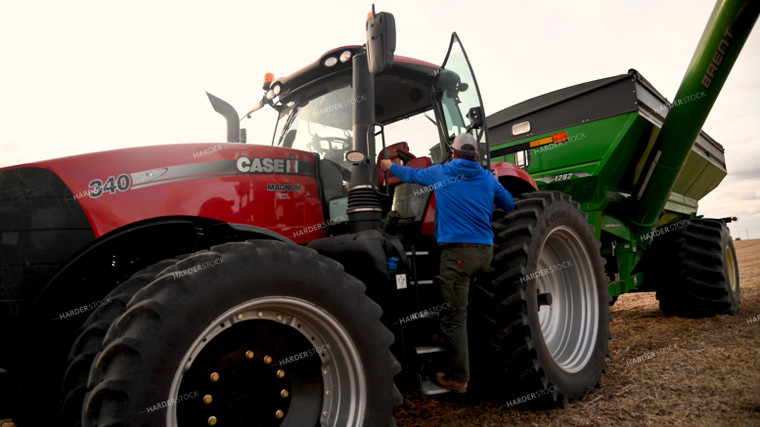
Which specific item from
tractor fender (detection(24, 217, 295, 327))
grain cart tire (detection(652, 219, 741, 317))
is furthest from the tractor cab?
grain cart tire (detection(652, 219, 741, 317))

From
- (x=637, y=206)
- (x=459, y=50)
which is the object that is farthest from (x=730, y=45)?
(x=459, y=50)

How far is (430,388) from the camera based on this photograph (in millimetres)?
2939

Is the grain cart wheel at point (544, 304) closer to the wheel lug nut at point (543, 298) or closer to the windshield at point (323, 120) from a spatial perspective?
the wheel lug nut at point (543, 298)

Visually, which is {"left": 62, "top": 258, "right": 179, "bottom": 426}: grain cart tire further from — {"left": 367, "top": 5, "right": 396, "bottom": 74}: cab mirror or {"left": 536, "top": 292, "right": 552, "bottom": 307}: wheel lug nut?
{"left": 536, "top": 292, "right": 552, "bottom": 307}: wheel lug nut

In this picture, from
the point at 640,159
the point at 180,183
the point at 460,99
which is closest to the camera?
the point at 180,183

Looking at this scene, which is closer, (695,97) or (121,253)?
(121,253)

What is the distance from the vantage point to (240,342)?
7.13ft

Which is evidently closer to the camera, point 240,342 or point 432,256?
point 240,342

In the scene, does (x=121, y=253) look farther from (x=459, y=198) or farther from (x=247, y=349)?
(x=459, y=198)

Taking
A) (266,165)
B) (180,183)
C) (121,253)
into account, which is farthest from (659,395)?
(121,253)

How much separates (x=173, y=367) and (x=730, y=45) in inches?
216

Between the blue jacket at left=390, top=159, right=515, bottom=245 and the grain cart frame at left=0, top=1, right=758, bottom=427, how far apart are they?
0.90 feet

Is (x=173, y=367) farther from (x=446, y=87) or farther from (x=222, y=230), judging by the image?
(x=446, y=87)

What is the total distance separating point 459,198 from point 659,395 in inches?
80.0
